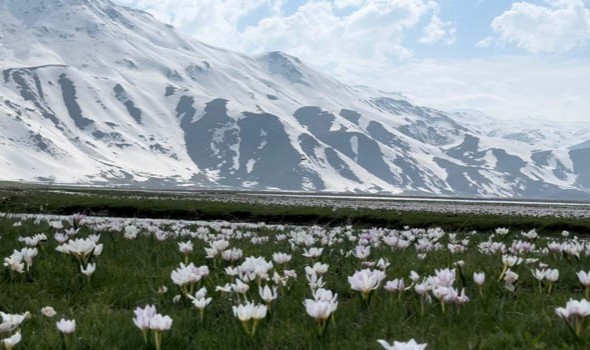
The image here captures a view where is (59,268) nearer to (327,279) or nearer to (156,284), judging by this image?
(156,284)

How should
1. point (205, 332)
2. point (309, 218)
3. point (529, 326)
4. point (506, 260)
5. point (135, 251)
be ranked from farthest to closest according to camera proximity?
point (309, 218), point (135, 251), point (506, 260), point (529, 326), point (205, 332)

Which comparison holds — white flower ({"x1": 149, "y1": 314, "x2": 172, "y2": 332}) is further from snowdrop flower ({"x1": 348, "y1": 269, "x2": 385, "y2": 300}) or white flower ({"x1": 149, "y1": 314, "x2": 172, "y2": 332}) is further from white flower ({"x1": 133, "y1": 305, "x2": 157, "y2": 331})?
snowdrop flower ({"x1": 348, "y1": 269, "x2": 385, "y2": 300})

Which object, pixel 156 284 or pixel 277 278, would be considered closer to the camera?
pixel 277 278

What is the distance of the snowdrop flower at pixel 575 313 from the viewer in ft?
13.1

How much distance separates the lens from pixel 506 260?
650cm

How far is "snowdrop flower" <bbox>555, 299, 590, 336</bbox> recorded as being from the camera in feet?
13.1

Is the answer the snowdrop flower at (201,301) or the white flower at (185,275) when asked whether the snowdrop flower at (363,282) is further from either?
the white flower at (185,275)

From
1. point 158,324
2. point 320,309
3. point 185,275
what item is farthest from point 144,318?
point 185,275

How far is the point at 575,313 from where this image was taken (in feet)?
13.3

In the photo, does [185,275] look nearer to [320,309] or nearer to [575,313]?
[320,309]

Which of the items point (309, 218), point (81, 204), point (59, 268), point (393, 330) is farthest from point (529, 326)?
point (81, 204)

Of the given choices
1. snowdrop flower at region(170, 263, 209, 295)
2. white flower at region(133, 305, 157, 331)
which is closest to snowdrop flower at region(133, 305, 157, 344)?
white flower at region(133, 305, 157, 331)

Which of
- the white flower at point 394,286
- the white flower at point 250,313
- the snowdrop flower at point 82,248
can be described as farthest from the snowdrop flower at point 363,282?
the snowdrop flower at point 82,248

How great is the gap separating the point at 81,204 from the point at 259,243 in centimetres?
4839
